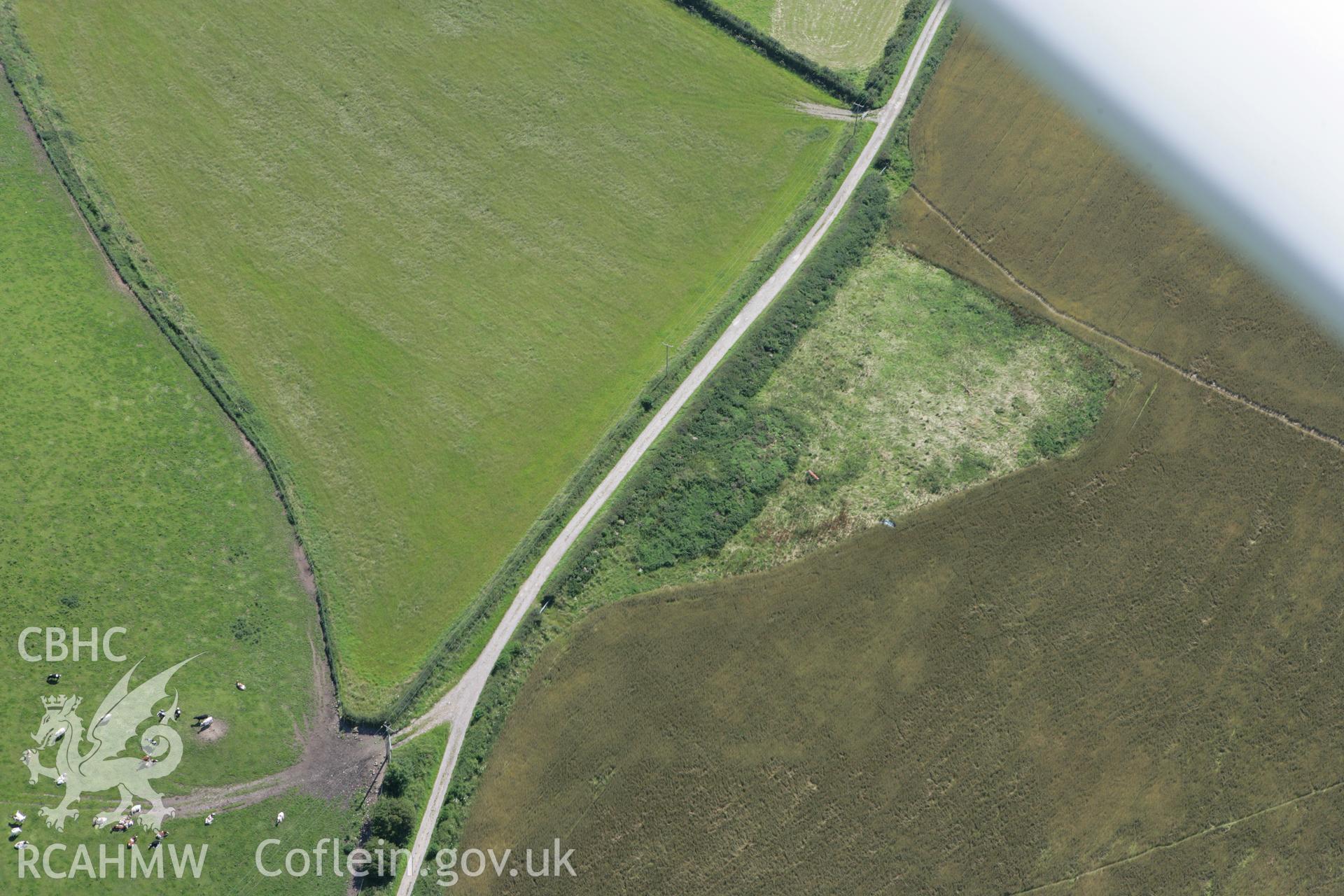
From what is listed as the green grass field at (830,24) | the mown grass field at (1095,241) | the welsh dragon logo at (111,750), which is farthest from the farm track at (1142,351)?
the welsh dragon logo at (111,750)

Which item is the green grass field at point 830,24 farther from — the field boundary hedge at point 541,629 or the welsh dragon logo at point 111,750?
the welsh dragon logo at point 111,750

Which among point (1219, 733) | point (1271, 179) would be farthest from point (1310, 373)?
point (1219, 733)

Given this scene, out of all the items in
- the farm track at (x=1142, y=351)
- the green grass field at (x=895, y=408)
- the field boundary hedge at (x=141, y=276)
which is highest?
the farm track at (x=1142, y=351)

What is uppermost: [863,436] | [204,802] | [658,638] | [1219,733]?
[863,436]

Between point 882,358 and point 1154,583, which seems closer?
point 1154,583

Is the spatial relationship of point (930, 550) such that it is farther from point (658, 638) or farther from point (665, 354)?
point (665, 354)

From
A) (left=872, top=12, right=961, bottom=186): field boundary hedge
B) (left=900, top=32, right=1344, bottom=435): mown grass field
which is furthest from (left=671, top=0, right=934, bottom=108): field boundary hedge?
(left=900, top=32, right=1344, bottom=435): mown grass field
